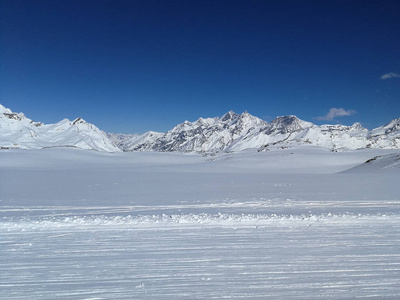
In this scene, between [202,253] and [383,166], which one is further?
[383,166]

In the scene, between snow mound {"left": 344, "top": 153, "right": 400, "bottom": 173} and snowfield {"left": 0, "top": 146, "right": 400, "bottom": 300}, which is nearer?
snowfield {"left": 0, "top": 146, "right": 400, "bottom": 300}

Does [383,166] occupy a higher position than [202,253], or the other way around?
[383,166]

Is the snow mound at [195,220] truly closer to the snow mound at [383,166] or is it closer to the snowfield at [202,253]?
the snowfield at [202,253]

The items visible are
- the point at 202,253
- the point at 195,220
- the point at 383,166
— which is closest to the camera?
the point at 202,253

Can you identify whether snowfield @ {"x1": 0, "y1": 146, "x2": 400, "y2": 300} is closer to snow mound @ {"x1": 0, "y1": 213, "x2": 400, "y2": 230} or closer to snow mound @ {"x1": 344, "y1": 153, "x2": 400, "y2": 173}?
snow mound @ {"x1": 0, "y1": 213, "x2": 400, "y2": 230}

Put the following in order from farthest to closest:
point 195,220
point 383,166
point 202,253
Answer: point 383,166 < point 195,220 < point 202,253

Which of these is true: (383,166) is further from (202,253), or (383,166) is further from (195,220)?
(202,253)

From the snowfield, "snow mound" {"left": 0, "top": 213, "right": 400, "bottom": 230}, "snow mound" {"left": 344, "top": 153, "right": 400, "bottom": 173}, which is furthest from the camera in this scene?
"snow mound" {"left": 344, "top": 153, "right": 400, "bottom": 173}

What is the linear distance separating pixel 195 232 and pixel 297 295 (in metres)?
3.93

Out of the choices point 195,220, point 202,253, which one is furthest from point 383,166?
point 202,253

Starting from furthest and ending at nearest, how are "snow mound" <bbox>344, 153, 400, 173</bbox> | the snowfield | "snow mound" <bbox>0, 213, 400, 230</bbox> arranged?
"snow mound" <bbox>344, 153, 400, 173</bbox> < "snow mound" <bbox>0, 213, 400, 230</bbox> < the snowfield

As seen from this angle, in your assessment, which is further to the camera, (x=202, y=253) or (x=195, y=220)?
(x=195, y=220)

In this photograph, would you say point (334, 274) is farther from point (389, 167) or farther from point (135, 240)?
point (389, 167)

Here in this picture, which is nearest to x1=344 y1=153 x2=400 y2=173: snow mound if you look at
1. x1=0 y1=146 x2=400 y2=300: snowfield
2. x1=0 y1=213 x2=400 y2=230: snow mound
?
x1=0 y1=146 x2=400 y2=300: snowfield
